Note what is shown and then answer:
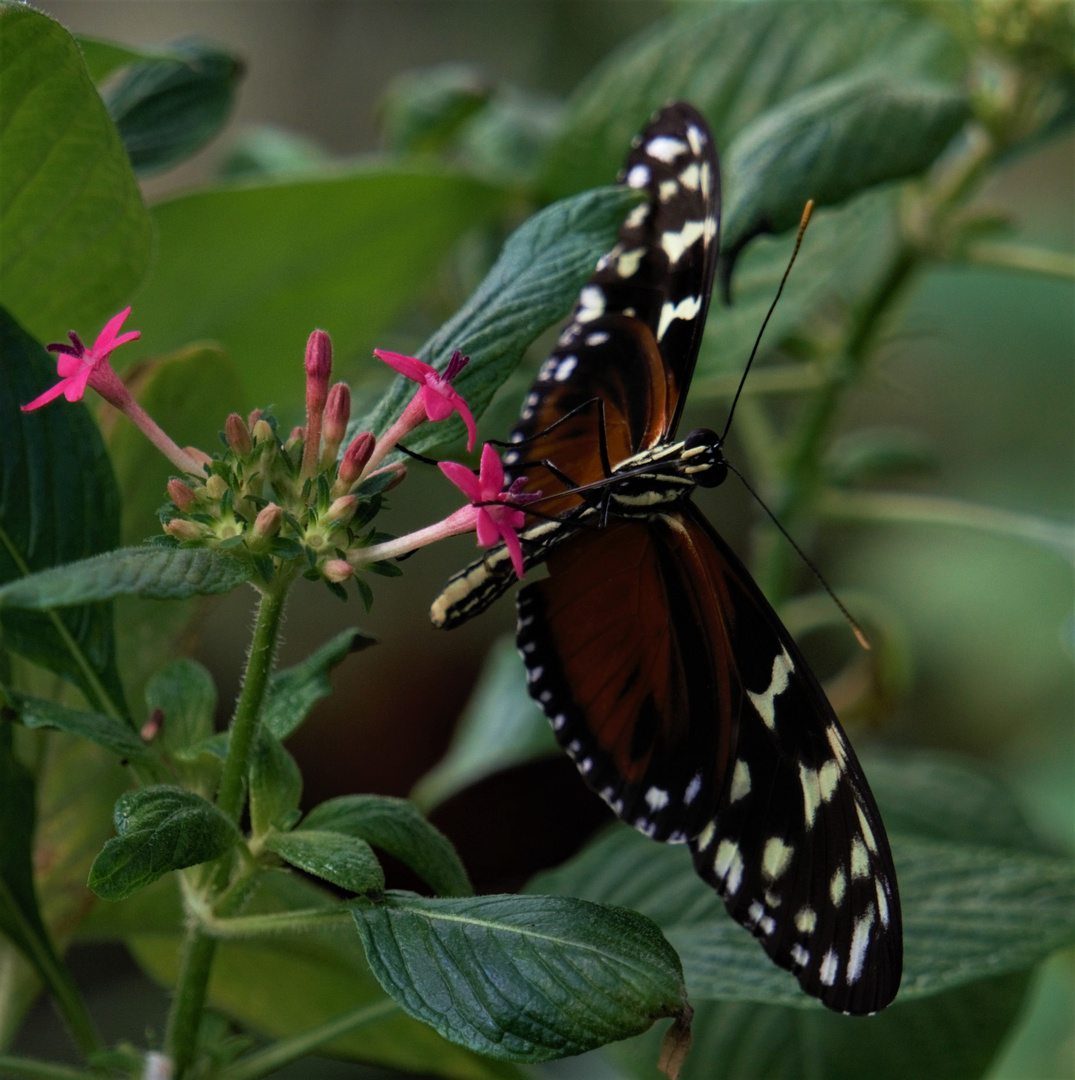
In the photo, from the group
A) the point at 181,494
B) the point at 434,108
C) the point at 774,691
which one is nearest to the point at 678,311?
the point at 774,691

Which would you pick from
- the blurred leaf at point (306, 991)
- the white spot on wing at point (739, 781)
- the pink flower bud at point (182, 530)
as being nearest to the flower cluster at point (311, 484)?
the pink flower bud at point (182, 530)

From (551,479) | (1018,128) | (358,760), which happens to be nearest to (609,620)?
(551,479)

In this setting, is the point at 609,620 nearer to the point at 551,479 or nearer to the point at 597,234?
the point at 551,479

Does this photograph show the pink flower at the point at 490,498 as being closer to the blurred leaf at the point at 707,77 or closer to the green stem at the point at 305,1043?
the green stem at the point at 305,1043

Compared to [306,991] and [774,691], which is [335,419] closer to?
[774,691]

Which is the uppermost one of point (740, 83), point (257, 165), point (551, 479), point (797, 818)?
point (740, 83)

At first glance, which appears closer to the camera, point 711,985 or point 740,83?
point 711,985

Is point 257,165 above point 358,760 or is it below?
above
